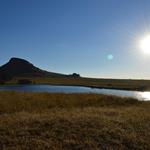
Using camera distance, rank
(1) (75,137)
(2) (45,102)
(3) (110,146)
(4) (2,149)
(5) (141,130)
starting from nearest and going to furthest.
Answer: (4) (2,149) → (3) (110,146) → (1) (75,137) → (5) (141,130) → (2) (45,102)

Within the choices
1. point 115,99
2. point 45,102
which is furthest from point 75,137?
point 115,99

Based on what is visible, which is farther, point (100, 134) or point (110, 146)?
point (100, 134)

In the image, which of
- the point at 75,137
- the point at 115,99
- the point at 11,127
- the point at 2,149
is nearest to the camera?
the point at 2,149

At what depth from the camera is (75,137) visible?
9.67m

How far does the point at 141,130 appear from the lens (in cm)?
1123

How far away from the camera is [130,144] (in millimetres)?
9430

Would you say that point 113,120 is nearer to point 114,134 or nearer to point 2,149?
point 114,134

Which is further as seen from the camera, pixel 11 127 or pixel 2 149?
pixel 11 127

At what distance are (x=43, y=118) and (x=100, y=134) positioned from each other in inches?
126

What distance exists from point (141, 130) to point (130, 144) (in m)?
2.00

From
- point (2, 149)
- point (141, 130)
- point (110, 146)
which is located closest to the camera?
point (2, 149)

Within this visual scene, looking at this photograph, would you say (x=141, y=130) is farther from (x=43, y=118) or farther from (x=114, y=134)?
(x=43, y=118)

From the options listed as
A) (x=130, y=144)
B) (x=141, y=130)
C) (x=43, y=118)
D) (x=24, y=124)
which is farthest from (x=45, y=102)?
(x=130, y=144)

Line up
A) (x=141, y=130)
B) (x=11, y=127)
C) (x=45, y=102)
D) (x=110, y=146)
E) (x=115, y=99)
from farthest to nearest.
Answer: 1. (x=115, y=99)
2. (x=45, y=102)
3. (x=141, y=130)
4. (x=11, y=127)
5. (x=110, y=146)
